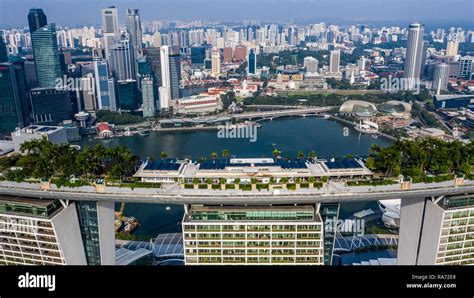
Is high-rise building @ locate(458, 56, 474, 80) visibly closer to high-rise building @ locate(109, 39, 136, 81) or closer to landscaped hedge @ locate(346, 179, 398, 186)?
high-rise building @ locate(109, 39, 136, 81)

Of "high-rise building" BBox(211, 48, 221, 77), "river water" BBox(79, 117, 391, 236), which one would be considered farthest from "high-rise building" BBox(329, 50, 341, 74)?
"river water" BBox(79, 117, 391, 236)

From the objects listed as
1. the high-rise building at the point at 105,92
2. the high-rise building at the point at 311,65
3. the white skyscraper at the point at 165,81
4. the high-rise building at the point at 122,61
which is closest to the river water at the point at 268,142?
the high-rise building at the point at 105,92

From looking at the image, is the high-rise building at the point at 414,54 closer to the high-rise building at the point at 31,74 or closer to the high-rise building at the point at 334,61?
the high-rise building at the point at 334,61

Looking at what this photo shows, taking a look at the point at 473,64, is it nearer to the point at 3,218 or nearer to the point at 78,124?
the point at 78,124

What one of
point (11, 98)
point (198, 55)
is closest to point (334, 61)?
point (198, 55)

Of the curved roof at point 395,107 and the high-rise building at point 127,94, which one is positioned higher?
the high-rise building at point 127,94

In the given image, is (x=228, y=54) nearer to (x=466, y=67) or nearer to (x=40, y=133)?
(x=466, y=67)
